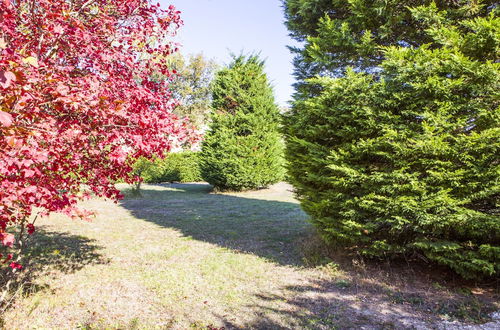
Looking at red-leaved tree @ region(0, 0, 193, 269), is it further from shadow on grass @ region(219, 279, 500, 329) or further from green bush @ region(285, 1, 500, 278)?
green bush @ region(285, 1, 500, 278)

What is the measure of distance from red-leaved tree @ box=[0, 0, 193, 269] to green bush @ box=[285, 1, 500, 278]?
10.4 ft

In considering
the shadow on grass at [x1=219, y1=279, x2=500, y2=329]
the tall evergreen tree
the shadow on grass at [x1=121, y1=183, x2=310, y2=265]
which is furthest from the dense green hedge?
the shadow on grass at [x1=219, y1=279, x2=500, y2=329]

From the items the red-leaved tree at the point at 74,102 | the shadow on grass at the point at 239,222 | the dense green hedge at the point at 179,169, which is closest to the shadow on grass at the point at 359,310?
the shadow on grass at the point at 239,222

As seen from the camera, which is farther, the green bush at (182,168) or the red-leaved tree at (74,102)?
the green bush at (182,168)

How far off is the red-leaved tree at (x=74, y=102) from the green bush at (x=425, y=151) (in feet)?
10.4

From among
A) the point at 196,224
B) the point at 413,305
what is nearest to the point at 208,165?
the point at 196,224

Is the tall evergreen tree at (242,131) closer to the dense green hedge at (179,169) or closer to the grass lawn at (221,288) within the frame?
the dense green hedge at (179,169)

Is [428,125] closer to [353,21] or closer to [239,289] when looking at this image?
[353,21]

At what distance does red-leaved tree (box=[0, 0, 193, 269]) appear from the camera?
8.21 feet

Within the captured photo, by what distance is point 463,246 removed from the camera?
15.8 ft

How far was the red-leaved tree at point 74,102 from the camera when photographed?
250cm

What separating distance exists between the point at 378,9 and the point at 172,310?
21.2 feet

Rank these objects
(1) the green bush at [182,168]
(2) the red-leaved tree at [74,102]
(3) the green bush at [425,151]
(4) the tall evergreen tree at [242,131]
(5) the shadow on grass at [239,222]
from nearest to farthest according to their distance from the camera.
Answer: (2) the red-leaved tree at [74,102] → (3) the green bush at [425,151] → (5) the shadow on grass at [239,222] → (4) the tall evergreen tree at [242,131] → (1) the green bush at [182,168]

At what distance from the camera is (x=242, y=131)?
18688mm
